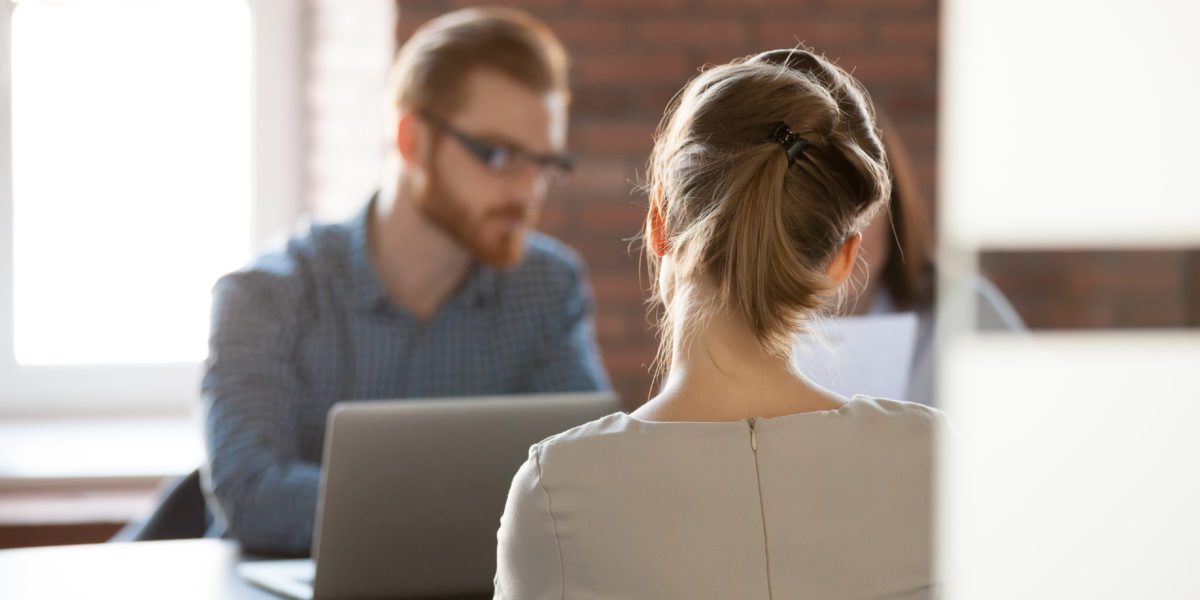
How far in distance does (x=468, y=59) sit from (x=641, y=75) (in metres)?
0.81

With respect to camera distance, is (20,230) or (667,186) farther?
(20,230)

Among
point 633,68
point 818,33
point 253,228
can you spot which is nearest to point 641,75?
point 633,68

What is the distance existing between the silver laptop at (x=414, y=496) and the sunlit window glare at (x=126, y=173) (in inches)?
74.1

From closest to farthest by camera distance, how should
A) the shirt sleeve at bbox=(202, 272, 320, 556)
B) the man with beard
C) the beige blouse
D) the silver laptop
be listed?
1. the beige blouse
2. the silver laptop
3. the shirt sleeve at bbox=(202, 272, 320, 556)
4. the man with beard

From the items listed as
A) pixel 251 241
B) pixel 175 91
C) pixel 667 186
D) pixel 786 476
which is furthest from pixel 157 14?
pixel 786 476

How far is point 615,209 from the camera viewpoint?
2803mm

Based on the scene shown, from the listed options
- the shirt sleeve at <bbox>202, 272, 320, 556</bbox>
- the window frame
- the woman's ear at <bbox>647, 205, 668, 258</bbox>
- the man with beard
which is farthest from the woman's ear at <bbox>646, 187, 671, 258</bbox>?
the window frame

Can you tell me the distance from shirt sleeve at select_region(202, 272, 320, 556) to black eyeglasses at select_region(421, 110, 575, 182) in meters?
0.39

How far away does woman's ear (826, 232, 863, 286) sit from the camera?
98 cm

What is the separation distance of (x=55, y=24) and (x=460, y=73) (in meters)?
1.34

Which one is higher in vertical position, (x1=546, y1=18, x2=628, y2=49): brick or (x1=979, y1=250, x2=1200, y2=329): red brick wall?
(x1=546, y1=18, x2=628, y2=49): brick

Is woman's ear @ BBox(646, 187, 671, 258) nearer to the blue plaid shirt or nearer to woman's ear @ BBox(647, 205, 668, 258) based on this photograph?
woman's ear @ BBox(647, 205, 668, 258)

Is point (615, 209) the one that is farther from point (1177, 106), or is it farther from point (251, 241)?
point (1177, 106)

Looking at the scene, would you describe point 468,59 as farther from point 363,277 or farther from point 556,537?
point 556,537
